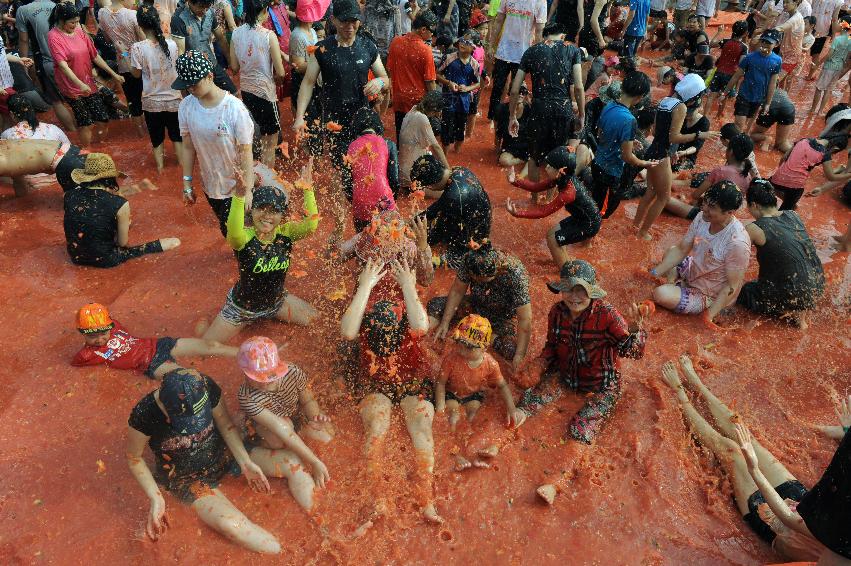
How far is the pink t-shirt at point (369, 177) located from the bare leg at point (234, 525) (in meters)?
2.68

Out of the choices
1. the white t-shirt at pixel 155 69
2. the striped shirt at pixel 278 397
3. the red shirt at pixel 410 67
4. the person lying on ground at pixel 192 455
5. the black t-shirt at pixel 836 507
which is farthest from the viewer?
the red shirt at pixel 410 67

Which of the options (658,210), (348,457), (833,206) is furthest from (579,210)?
(833,206)

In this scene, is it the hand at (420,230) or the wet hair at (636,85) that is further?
the wet hair at (636,85)

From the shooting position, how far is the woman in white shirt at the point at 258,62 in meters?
6.49

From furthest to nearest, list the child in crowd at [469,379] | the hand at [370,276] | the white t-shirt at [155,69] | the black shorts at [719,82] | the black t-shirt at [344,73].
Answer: the black shorts at [719,82] < the white t-shirt at [155,69] < the black t-shirt at [344,73] < the child in crowd at [469,379] < the hand at [370,276]

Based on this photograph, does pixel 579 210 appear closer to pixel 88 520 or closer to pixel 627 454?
pixel 627 454

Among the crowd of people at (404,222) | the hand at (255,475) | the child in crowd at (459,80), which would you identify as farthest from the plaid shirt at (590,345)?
the child in crowd at (459,80)

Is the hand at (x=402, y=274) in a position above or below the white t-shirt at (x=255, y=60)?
below

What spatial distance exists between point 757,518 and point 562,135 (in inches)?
186

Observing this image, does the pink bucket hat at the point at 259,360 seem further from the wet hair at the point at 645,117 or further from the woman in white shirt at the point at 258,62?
the wet hair at the point at 645,117

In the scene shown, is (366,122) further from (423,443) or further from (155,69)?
(423,443)

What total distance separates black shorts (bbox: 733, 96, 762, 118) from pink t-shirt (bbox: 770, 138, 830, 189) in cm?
259

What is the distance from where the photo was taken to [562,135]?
6.90 m

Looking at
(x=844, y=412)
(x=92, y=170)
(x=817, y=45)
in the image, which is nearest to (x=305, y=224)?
(x=92, y=170)
